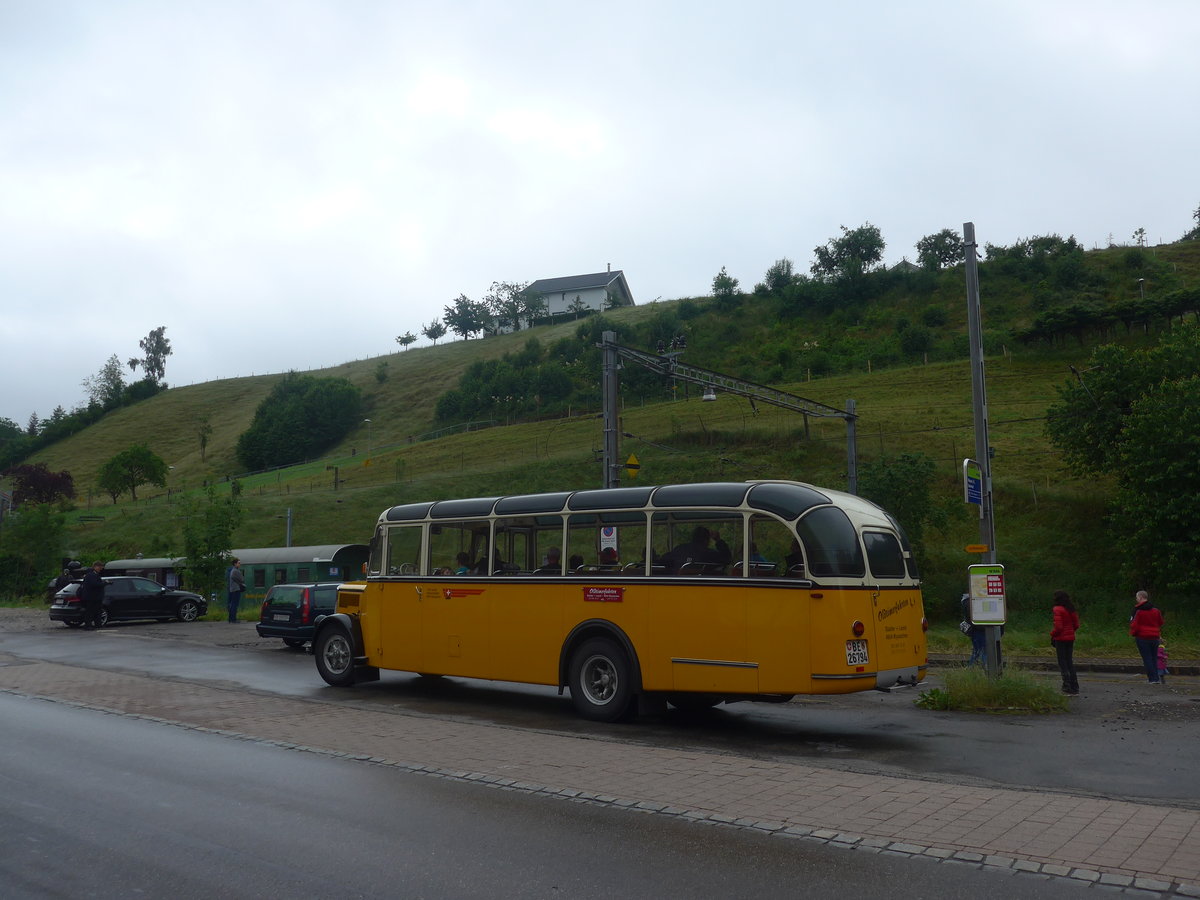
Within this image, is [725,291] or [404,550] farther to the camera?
[725,291]

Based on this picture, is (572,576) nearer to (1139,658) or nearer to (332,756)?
(332,756)

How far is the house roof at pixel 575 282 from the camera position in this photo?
150 m

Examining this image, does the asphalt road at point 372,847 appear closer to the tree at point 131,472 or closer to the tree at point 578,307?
the tree at point 131,472

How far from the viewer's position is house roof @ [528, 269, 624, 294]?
150m

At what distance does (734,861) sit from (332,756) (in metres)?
4.74

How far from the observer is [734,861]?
562 centimetres

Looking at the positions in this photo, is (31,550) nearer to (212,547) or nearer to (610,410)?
(212,547)

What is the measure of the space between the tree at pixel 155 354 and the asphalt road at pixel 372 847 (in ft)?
→ 533

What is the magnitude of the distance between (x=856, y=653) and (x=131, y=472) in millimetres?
86255

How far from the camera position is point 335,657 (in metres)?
15.0

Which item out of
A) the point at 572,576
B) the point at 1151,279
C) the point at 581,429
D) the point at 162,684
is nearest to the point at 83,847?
the point at 572,576

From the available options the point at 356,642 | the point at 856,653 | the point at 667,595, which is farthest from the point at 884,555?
the point at 356,642

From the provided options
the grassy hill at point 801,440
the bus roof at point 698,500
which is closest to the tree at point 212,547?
the grassy hill at point 801,440

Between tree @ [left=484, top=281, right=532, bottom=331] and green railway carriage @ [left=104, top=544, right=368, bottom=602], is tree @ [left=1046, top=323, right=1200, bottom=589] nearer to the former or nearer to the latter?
green railway carriage @ [left=104, top=544, right=368, bottom=602]
